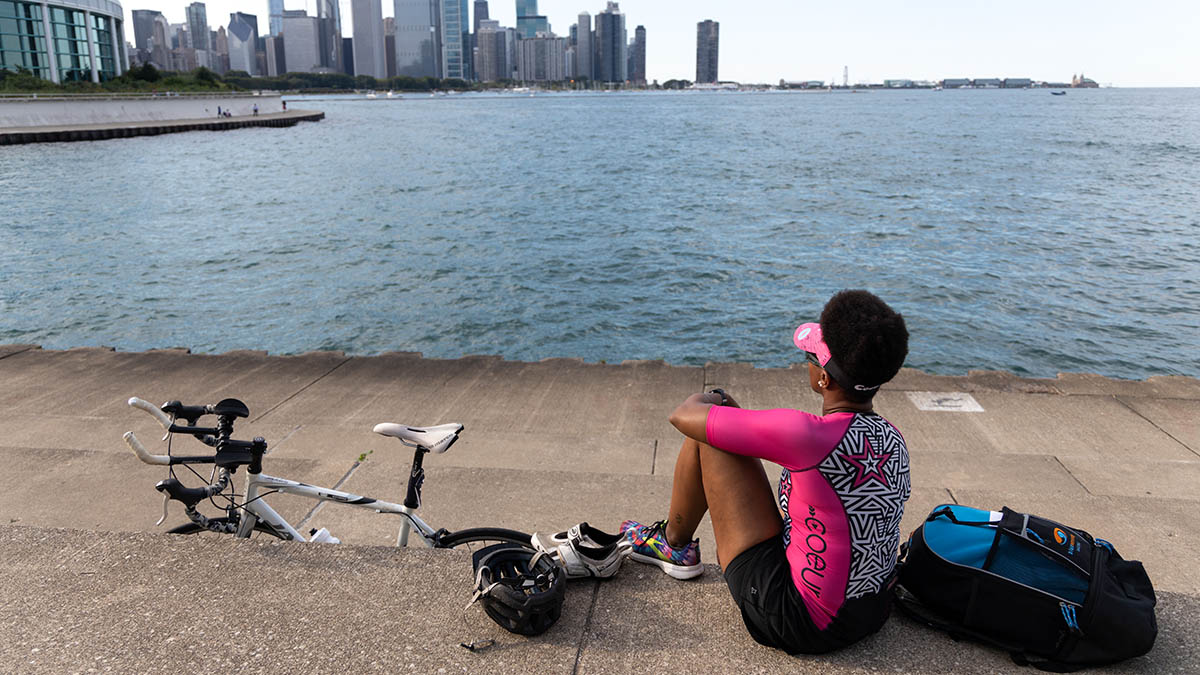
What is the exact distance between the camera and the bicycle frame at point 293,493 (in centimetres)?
378

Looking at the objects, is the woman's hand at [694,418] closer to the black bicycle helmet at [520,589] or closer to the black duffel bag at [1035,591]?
the black bicycle helmet at [520,589]

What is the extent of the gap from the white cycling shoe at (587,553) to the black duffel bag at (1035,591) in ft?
4.12

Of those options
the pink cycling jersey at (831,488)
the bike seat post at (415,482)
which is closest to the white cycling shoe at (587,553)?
the bike seat post at (415,482)

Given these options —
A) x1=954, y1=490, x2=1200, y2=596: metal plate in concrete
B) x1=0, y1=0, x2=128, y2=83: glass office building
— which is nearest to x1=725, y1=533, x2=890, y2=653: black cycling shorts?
x1=954, y1=490, x2=1200, y2=596: metal plate in concrete

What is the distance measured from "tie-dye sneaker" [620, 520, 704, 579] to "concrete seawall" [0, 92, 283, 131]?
74998 mm

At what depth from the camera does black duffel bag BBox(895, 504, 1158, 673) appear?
2.98 metres

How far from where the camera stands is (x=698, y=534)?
18.5 feet

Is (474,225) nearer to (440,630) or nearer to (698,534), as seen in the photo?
(698,534)

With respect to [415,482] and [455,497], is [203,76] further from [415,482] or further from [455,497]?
[415,482]

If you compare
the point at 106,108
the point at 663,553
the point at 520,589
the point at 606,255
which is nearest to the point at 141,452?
the point at 520,589

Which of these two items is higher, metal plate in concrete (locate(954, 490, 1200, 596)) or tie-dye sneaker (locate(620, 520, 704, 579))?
tie-dye sneaker (locate(620, 520, 704, 579))

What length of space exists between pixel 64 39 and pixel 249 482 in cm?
10565

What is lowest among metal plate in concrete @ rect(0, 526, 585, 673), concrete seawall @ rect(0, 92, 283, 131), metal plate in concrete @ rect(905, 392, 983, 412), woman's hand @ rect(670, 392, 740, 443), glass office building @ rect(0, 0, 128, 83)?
metal plate in concrete @ rect(905, 392, 983, 412)

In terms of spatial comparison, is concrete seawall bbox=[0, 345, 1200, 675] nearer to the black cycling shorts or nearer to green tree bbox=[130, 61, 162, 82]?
the black cycling shorts
